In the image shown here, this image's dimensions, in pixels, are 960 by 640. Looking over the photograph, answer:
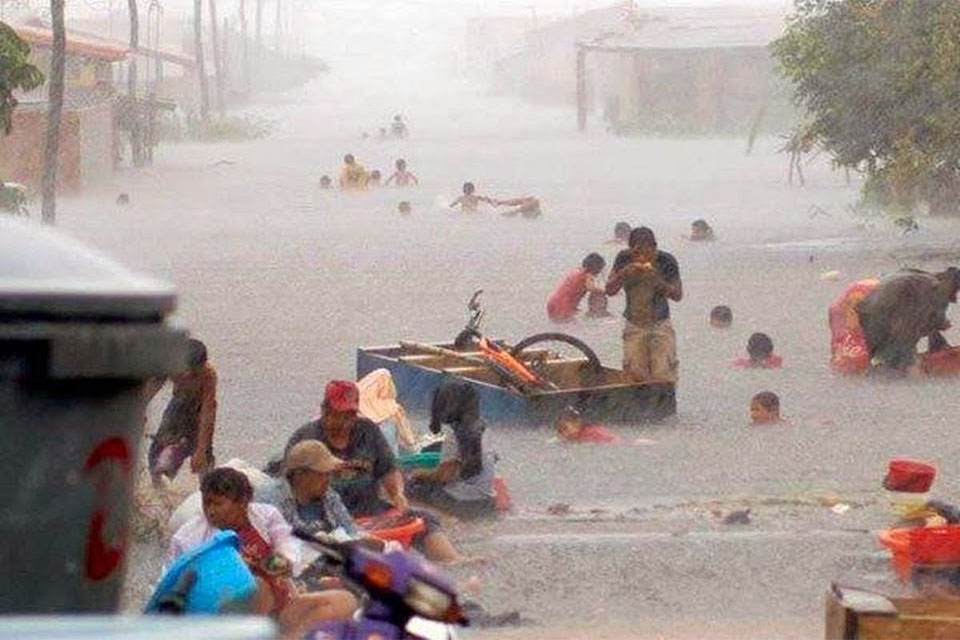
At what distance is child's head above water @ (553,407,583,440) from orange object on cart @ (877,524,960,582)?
4.63 m

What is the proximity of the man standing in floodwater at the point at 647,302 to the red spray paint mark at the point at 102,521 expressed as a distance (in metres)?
12.4

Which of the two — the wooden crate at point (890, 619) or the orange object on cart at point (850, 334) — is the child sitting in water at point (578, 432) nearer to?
the orange object on cart at point (850, 334)

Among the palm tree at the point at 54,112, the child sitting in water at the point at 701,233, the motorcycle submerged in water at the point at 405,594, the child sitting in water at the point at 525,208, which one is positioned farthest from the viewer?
the child sitting in water at the point at 525,208

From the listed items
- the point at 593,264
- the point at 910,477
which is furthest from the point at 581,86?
the point at 910,477

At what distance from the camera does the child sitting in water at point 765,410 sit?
49.1 ft

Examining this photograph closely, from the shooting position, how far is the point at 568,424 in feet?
46.3

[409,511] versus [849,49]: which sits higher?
[849,49]

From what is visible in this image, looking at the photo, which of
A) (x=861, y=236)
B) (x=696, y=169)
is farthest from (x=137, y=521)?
(x=696, y=169)

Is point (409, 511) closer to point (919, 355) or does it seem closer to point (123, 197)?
point (919, 355)

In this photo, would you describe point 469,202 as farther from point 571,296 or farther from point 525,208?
point 571,296

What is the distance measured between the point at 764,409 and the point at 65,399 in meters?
12.8

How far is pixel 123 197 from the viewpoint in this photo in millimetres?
43969

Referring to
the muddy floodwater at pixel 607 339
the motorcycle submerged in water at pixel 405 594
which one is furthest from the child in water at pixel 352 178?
the motorcycle submerged in water at pixel 405 594

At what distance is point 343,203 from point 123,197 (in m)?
3.98
